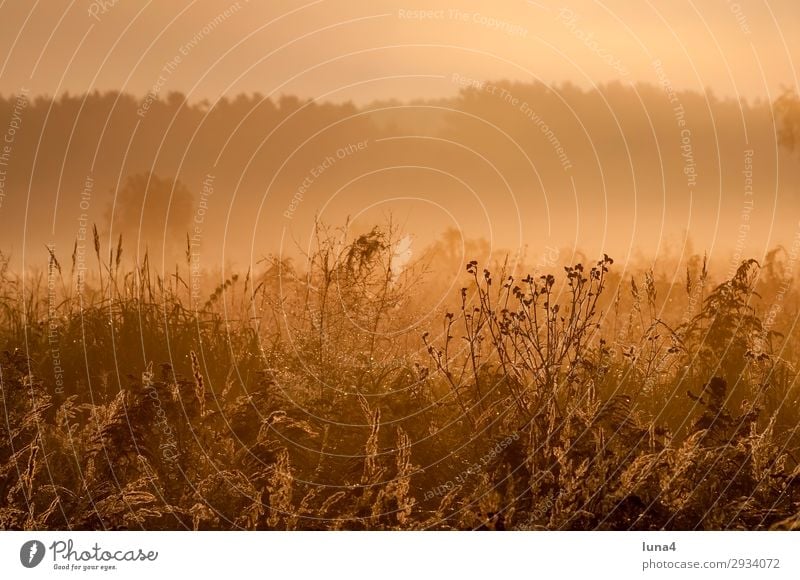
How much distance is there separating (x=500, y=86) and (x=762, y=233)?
7.15 feet

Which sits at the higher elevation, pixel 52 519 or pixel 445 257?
pixel 445 257

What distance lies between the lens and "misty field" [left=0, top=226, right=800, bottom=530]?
5789mm

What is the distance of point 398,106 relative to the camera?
7191 mm

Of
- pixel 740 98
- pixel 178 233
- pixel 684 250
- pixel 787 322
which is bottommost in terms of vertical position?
pixel 787 322

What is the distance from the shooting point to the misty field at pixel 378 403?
579cm

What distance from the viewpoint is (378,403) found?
6316mm
